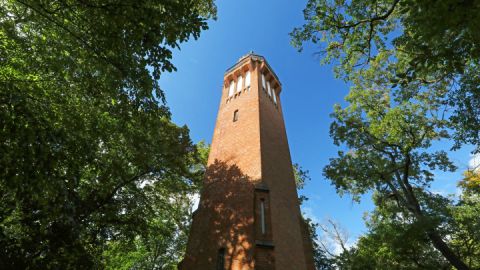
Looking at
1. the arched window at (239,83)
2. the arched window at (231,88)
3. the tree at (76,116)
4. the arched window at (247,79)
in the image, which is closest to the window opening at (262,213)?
the tree at (76,116)

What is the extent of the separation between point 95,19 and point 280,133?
1312 centimetres

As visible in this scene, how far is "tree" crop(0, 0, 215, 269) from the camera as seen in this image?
482cm

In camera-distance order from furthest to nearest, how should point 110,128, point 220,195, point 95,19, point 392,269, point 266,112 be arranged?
point 266,112 → point 392,269 → point 220,195 → point 110,128 → point 95,19

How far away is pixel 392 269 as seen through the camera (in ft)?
49.4

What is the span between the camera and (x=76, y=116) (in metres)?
7.52

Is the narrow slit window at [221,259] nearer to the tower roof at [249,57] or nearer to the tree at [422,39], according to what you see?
the tree at [422,39]

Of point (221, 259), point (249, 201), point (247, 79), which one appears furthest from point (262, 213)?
point (247, 79)

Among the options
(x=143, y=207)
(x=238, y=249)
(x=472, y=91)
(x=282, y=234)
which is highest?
(x=472, y=91)

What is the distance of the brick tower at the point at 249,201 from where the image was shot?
33.7ft

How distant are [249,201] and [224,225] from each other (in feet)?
4.43

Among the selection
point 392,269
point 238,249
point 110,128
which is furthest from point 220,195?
point 392,269

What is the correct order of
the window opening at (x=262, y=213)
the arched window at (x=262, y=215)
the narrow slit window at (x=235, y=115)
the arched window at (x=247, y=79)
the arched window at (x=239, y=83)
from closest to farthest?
the arched window at (x=262, y=215) → the window opening at (x=262, y=213) → the narrow slit window at (x=235, y=115) → the arched window at (x=247, y=79) → the arched window at (x=239, y=83)

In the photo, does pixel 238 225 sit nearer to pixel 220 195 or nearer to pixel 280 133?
pixel 220 195

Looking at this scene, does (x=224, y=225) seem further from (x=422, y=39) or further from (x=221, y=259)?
(x=422, y=39)
